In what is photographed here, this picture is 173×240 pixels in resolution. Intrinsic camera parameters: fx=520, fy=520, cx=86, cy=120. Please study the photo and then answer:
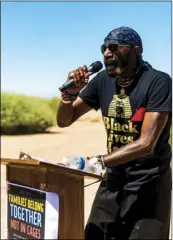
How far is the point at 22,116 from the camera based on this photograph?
23.4m

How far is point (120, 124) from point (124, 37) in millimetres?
580

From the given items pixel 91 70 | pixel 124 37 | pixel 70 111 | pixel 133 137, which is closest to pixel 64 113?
pixel 70 111

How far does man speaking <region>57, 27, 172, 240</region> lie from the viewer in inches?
131

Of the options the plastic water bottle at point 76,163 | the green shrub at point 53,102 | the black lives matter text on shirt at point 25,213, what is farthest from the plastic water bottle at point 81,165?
the green shrub at point 53,102

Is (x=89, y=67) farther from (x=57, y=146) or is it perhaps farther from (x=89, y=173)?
(x=57, y=146)

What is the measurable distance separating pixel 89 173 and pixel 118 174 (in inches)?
22.1

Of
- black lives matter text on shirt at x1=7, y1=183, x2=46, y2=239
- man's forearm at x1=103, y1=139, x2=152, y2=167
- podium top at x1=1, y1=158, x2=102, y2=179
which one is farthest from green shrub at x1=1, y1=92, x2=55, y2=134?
podium top at x1=1, y1=158, x2=102, y2=179

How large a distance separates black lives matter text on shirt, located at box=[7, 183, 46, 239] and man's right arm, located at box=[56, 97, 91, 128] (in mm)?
766

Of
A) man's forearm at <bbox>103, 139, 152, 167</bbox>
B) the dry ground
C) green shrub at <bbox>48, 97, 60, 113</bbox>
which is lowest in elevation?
the dry ground

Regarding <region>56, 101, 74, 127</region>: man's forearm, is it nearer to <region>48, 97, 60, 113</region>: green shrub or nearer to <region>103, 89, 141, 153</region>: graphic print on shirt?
<region>103, 89, 141, 153</region>: graphic print on shirt

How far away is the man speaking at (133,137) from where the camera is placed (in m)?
3.33

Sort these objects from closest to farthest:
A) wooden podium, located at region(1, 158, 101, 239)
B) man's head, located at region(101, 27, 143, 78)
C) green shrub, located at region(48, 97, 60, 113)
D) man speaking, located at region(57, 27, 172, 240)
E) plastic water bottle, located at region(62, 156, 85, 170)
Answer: wooden podium, located at region(1, 158, 101, 239)
plastic water bottle, located at region(62, 156, 85, 170)
man speaking, located at region(57, 27, 172, 240)
man's head, located at region(101, 27, 143, 78)
green shrub, located at region(48, 97, 60, 113)

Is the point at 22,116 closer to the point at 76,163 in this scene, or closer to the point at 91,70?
the point at 91,70

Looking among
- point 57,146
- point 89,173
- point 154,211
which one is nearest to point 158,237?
point 154,211
